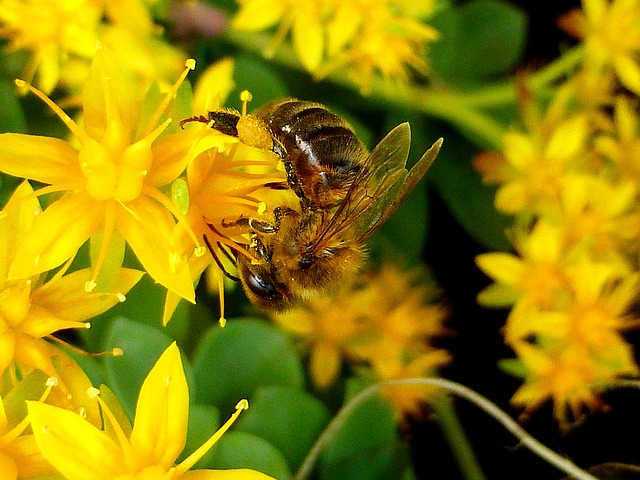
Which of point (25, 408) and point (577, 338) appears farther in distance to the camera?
point (577, 338)

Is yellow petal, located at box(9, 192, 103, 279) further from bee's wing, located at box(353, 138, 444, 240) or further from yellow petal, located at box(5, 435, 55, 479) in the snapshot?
bee's wing, located at box(353, 138, 444, 240)

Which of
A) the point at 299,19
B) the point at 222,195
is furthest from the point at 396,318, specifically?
the point at 222,195

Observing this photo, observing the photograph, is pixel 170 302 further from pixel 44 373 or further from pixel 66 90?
pixel 66 90

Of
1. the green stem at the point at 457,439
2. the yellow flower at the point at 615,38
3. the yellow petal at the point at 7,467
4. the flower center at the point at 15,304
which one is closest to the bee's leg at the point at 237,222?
the flower center at the point at 15,304

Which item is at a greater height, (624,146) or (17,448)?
(624,146)

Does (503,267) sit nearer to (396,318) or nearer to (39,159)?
(396,318)

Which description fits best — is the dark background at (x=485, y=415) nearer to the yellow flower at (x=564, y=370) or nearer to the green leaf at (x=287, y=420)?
the yellow flower at (x=564, y=370)

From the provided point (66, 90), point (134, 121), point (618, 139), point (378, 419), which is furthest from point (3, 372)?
point (618, 139)
